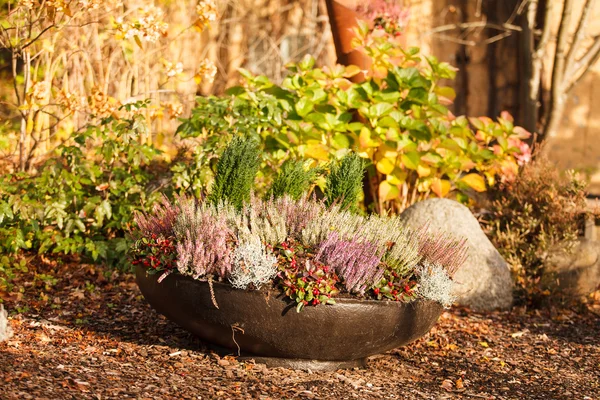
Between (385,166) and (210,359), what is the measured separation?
2674mm

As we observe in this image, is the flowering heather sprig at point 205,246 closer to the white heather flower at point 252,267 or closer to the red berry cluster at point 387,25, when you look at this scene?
the white heather flower at point 252,267

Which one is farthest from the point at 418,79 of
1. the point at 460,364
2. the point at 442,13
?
the point at 442,13

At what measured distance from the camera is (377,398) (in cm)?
357

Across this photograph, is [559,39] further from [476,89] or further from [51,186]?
[51,186]

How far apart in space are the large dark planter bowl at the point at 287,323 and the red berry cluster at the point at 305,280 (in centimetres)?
5

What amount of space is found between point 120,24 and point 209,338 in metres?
2.06

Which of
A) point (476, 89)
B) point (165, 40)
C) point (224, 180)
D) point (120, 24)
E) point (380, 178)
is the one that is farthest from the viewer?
point (476, 89)

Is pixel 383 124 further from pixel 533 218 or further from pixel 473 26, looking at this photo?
pixel 473 26

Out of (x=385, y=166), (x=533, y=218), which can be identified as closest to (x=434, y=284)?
(x=385, y=166)

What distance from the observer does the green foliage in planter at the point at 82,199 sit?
4.99 m

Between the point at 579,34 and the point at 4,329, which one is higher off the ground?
the point at 579,34

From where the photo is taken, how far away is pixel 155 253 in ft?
12.9

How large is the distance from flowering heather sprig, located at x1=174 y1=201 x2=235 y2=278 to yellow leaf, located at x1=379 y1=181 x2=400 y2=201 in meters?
2.45

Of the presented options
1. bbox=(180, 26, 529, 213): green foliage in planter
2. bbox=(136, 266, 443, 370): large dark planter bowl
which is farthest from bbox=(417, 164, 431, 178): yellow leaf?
bbox=(136, 266, 443, 370): large dark planter bowl
